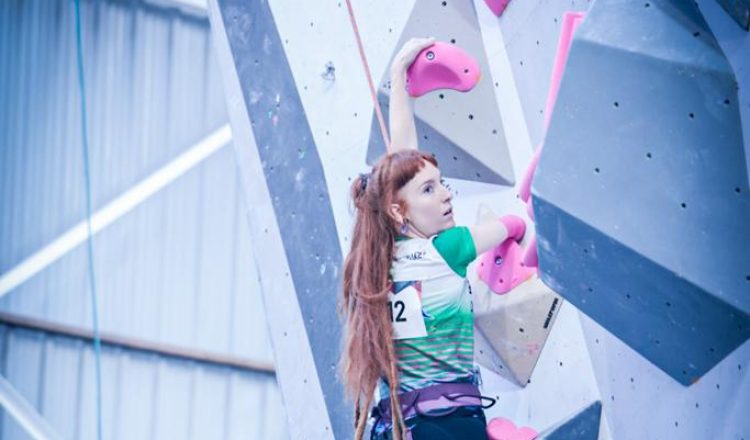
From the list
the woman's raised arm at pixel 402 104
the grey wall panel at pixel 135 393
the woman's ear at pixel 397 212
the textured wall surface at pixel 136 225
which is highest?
the woman's raised arm at pixel 402 104

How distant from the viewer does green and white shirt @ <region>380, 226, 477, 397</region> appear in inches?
71.6

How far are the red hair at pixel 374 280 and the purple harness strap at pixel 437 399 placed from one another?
0.03 meters

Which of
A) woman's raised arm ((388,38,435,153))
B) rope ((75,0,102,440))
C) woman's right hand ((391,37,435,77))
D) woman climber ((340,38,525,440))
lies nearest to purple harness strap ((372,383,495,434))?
woman climber ((340,38,525,440))

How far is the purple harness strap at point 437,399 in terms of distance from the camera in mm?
1793

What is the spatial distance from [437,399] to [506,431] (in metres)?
0.22

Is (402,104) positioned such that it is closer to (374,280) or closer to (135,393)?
(374,280)

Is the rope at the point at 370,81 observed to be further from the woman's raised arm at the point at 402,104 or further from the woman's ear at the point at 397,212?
the woman's ear at the point at 397,212

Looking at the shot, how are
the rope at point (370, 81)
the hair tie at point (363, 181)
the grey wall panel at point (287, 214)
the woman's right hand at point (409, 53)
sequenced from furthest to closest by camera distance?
the grey wall panel at point (287, 214) → the rope at point (370, 81) → the woman's right hand at point (409, 53) → the hair tie at point (363, 181)

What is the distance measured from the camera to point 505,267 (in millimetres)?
2033

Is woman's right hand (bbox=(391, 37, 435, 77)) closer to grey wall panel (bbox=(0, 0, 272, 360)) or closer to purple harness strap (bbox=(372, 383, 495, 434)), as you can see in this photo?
purple harness strap (bbox=(372, 383, 495, 434))

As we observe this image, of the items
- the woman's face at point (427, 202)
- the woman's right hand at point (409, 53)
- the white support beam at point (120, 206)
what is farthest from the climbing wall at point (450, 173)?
the white support beam at point (120, 206)

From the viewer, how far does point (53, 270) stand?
4.97 metres

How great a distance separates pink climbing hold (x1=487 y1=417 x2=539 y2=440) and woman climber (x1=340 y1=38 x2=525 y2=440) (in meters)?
0.13

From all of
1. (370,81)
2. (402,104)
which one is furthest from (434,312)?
(370,81)
